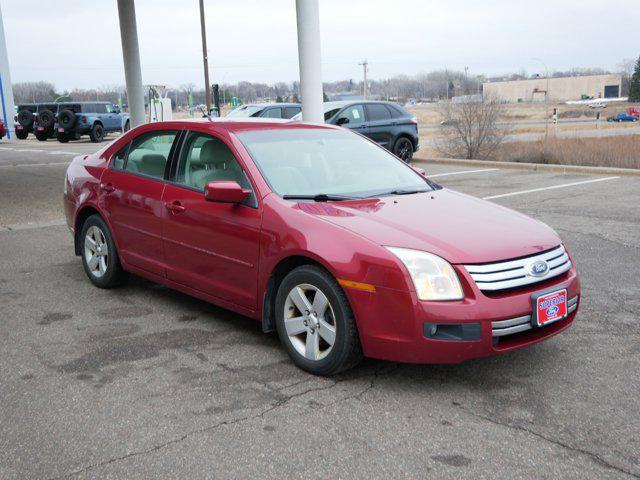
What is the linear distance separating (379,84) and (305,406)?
5738 inches

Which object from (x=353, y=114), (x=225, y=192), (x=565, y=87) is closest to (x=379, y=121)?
(x=353, y=114)

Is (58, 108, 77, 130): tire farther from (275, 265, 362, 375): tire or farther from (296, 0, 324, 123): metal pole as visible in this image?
(275, 265, 362, 375): tire

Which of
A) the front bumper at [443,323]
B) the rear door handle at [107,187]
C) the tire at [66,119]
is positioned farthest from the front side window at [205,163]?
the tire at [66,119]

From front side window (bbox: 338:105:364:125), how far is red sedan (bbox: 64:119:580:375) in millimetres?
10630

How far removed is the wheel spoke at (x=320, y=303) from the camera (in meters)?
4.08

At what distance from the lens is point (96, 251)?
6.25m

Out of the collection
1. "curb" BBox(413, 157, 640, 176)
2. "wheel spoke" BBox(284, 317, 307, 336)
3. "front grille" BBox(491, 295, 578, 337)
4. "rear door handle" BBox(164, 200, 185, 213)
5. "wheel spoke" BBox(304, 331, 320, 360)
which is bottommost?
"curb" BBox(413, 157, 640, 176)

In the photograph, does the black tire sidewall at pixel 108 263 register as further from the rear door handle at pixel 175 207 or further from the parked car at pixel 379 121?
the parked car at pixel 379 121

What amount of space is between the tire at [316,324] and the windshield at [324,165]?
2.39 ft

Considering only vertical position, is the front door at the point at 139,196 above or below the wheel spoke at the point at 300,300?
above

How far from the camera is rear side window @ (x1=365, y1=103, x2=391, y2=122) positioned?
1669 cm

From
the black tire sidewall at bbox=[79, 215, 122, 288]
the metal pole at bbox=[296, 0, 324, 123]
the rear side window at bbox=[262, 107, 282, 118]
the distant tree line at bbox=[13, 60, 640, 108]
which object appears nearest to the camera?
the black tire sidewall at bbox=[79, 215, 122, 288]

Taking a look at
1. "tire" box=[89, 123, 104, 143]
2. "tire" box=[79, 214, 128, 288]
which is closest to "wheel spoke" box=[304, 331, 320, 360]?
"tire" box=[79, 214, 128, 288]

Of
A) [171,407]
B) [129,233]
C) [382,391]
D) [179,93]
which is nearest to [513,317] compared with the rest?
[382,391]
